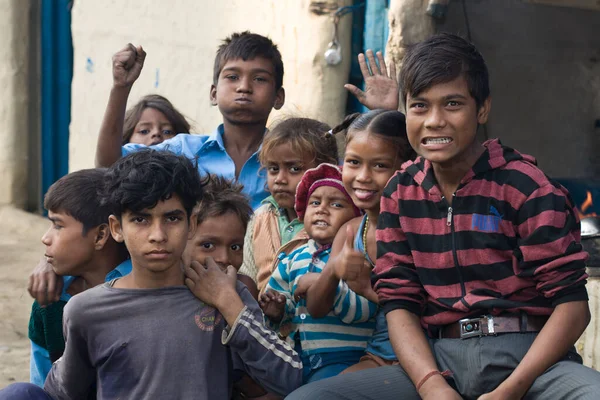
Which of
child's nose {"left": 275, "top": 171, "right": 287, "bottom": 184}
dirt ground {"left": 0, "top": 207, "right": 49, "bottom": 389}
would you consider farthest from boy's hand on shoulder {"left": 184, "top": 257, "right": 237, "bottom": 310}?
dirt ground {"left": 0, "top": 207, "right": 49, "bottom": 389}

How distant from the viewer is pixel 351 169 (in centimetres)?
297

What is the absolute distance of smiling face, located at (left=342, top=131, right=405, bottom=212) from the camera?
2932 millimetres

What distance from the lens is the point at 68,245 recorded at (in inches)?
118

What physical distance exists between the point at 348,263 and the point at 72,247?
3.26 ft

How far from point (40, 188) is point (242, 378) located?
16.0 ft

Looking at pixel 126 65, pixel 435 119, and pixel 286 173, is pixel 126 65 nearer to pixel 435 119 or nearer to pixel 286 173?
pixel 286 173

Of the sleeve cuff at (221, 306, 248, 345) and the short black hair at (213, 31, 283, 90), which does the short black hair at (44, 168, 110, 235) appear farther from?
the short black hair at (213, 31, 283, 90)

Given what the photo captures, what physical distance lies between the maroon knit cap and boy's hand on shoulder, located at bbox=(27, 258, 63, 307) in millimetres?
889

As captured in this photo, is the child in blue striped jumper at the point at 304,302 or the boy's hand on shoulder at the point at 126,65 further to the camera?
the boy's hand on shoulder at the point at 126,65

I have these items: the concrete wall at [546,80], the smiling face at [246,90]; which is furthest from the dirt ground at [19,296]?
the concrete wall at [546,80]

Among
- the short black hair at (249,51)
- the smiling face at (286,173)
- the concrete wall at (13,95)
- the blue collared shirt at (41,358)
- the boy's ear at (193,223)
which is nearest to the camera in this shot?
the boy's ear at (193,223)

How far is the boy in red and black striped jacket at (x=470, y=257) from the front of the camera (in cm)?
242

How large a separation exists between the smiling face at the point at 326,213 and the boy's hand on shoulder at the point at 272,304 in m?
0.25

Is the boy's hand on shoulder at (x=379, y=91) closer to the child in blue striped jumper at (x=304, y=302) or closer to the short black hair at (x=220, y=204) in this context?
the child in blue striped jumper at (x=304, y=302)
